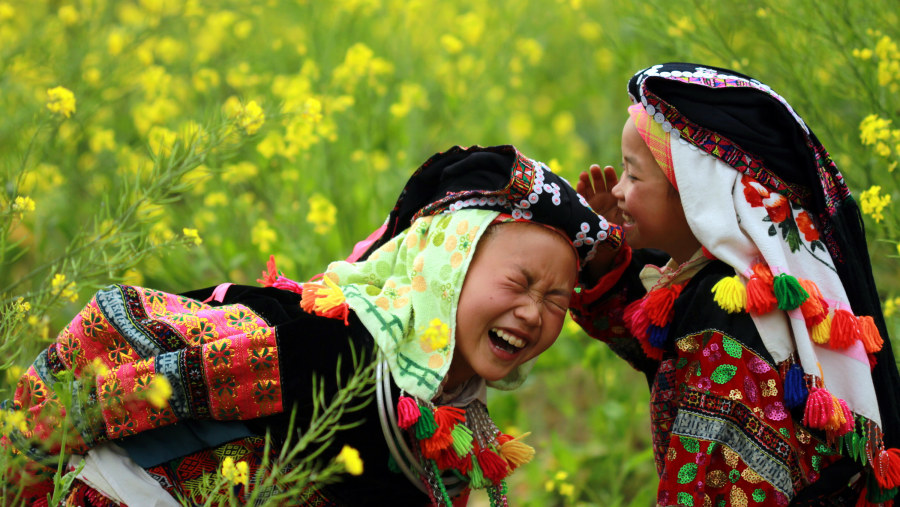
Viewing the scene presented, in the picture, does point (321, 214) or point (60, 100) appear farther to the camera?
point (321, 214)

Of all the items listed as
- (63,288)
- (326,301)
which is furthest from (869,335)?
(63,288)

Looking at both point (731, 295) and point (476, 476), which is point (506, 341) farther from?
point (731, 295)

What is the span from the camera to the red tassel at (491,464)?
2.07 metres

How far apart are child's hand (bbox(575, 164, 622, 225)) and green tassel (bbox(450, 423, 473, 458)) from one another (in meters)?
0.73

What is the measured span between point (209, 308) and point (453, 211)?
0.62 m

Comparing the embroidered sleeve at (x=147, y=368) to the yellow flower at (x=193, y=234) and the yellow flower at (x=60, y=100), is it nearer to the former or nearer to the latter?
the yellow flower at (x=193, y=234)

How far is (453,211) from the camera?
6.90 ft

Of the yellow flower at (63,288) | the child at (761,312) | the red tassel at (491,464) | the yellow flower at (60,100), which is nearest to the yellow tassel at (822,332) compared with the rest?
the child at (761,312)

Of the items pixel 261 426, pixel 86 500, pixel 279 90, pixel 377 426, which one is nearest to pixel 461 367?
pixel 377 426

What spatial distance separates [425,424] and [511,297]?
34 centimetres

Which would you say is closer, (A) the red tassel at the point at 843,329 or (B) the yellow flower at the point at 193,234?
(A) the red tassel at the point at 843,329

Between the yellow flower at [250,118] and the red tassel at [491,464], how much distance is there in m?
1.12

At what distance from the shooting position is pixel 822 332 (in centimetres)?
203

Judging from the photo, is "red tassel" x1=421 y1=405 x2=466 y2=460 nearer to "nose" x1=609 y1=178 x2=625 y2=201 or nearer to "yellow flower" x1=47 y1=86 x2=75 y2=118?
"nose" x1=609 y1=178 x2=625 y2=201
